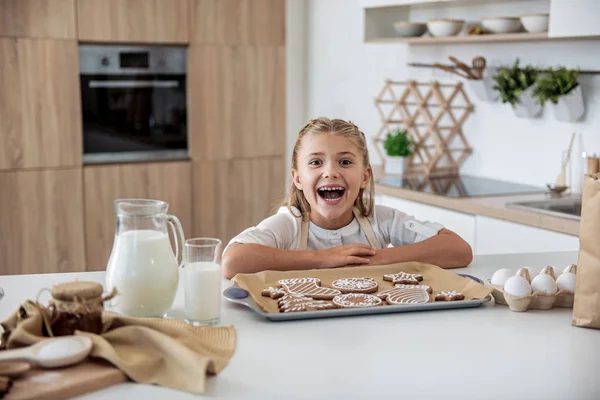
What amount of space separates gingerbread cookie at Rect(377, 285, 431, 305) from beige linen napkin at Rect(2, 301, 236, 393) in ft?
1.12

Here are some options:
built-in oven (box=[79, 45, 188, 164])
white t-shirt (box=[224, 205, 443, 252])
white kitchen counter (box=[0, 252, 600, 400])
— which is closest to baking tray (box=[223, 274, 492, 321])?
white kitchen counter (box=[0, 252, 600, 400])

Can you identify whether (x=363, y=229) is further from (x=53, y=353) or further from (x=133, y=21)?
(x=133, y=21)

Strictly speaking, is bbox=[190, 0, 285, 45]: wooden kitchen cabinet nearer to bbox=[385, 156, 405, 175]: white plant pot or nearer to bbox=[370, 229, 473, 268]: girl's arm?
bbox=[385, 156, 405, 175]: white plant pot

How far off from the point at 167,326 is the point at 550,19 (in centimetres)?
208

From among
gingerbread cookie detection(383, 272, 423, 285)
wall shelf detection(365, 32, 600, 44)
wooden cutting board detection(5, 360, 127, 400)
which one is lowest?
wooden cutting board detection(5, 360, 127, 400)

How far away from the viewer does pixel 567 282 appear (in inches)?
60.4

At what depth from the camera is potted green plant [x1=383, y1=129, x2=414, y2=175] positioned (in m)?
3.78

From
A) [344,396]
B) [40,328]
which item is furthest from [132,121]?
[344,396]

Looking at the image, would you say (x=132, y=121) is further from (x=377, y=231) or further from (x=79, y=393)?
(x=79, y=393)

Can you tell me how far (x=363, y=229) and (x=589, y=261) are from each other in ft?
2.55

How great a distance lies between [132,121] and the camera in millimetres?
4152

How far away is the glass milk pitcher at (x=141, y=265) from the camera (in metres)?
1.39

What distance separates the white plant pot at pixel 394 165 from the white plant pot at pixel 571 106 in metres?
0.83

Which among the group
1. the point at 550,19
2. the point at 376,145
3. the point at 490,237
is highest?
the point at 550,19
